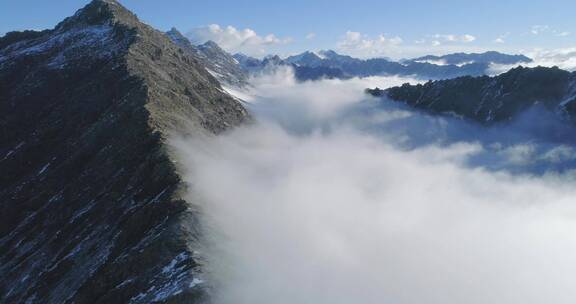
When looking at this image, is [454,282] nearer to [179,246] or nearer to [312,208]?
[312,208]

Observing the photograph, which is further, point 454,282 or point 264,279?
point 454,282

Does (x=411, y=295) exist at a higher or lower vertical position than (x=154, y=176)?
lower

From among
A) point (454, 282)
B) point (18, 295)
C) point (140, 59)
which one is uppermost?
point (140, 59)

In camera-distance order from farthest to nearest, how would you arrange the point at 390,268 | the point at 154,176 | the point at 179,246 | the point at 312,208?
the point at 312,208 < the point at 390,268 < the point at 154,176 < the point at 179,246

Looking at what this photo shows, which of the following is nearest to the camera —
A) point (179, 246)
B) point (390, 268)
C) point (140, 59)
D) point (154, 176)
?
point (179, 246)

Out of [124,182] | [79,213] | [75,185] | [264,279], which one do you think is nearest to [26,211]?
[75,185]

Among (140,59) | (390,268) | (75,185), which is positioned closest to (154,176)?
(75,185)

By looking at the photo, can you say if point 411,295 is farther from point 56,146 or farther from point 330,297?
point 56,146
